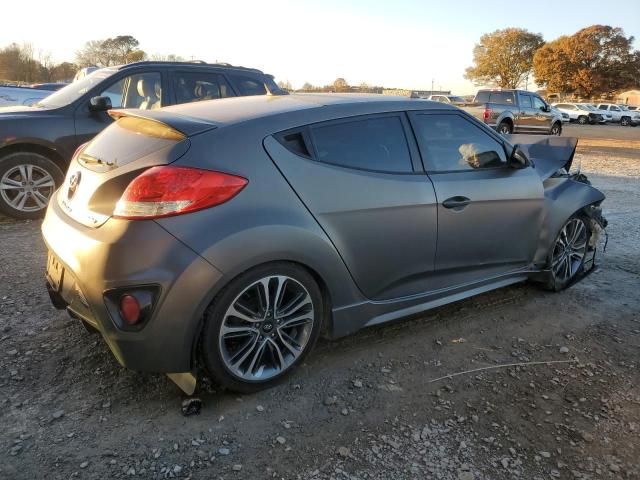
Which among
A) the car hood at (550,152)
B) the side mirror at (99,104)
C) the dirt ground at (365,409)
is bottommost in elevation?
the dirt ground at (365,409)

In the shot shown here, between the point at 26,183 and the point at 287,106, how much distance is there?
4.33m

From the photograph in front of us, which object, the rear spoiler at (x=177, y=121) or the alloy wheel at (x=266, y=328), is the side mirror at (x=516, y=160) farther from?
the rear spoiler at (x=177, y=121)

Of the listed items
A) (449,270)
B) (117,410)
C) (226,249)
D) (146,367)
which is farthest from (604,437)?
(117,410)

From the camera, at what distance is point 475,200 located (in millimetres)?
3506

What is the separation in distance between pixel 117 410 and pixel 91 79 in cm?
523

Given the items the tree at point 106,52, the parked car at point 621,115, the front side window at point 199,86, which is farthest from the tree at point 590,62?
the front side window at point 199,86

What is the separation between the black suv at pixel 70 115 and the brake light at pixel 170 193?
3972mm

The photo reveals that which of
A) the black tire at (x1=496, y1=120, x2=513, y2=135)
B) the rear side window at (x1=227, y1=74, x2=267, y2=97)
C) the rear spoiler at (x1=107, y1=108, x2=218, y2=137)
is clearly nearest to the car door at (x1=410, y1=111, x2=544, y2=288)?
the rear spoiler at (x1=107, y1=108, x2=218, y2=137)

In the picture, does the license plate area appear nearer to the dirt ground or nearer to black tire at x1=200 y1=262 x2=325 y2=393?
the dirt ground

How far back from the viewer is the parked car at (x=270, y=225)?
8.02 feet

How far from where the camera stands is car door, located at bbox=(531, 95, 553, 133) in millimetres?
20266

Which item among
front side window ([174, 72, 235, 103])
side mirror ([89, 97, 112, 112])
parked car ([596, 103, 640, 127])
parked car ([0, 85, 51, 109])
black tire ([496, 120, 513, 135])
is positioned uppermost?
front side window ([174, 72, 235, 103])

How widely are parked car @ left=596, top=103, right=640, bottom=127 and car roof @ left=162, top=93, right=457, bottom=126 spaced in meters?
48.1

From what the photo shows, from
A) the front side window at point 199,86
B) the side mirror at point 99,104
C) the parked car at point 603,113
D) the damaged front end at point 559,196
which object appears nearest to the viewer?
the damaged front end at point 559,196
